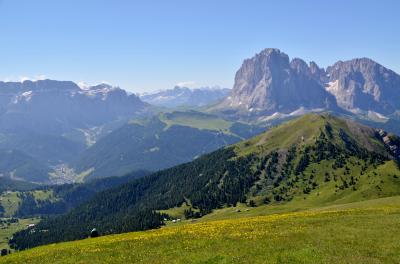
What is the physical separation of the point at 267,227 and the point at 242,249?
15330mm

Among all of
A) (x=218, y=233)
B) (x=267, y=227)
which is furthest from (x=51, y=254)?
(x=267, y=227)

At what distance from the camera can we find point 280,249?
52.8 meters

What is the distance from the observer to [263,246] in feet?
179

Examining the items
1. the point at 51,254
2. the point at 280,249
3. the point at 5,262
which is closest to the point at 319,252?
the point at 280,249

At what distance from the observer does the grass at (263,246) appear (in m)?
50.0

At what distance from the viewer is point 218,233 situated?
65.5 m

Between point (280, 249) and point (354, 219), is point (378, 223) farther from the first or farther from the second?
point (280, 249)

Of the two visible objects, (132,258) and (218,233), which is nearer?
(132,258)

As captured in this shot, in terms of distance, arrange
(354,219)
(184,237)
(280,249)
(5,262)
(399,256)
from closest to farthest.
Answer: (399,256)
(280,249)
(5,262)
(184,237)
(354,219)

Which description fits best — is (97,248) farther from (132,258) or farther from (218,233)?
(218,233)

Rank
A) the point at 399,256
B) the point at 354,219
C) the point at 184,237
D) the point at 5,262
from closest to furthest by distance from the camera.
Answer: the point at 399,256, the point at 5,262, the point at 184,237, the point at 354,219

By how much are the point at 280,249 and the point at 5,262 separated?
36.0 m

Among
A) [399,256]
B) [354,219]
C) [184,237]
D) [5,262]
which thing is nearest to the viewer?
[399,256]

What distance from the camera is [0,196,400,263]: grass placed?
50.0 metres
